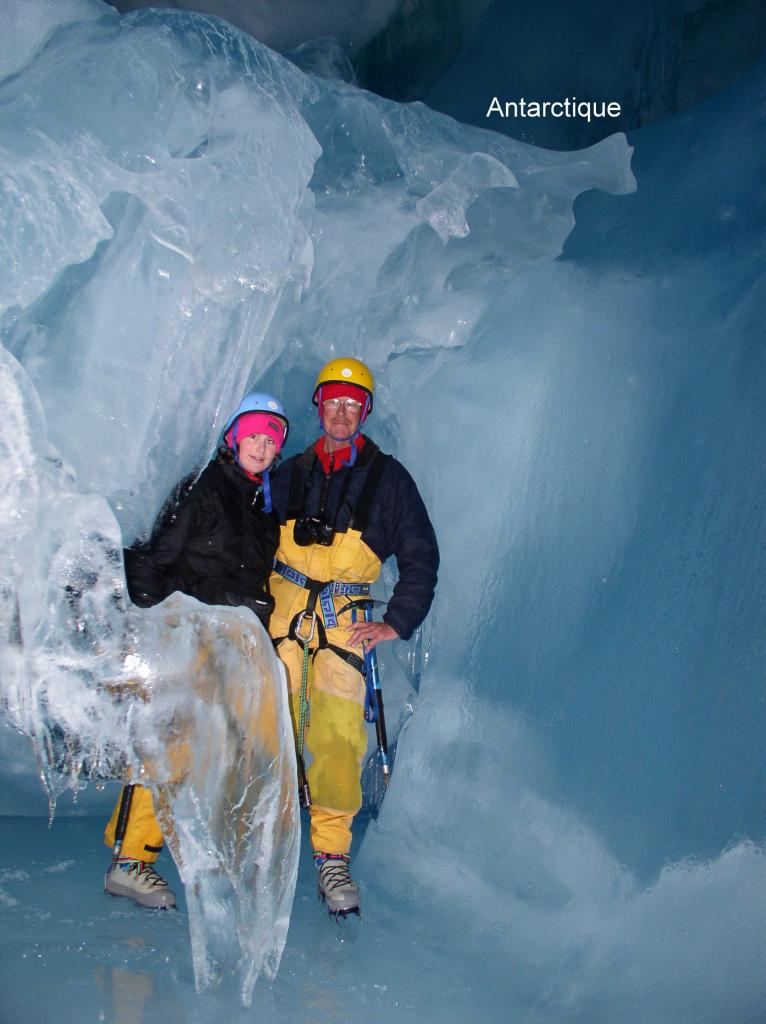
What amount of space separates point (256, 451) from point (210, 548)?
370 millimetres

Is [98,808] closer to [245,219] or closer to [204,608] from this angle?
[204,608]

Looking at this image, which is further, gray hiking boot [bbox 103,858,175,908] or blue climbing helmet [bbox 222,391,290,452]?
blue climbing helmet [bbox 222,391,290,452]

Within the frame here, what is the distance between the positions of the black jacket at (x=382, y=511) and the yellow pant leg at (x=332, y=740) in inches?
10.9

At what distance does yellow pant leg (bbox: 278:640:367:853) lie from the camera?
314 centimetres

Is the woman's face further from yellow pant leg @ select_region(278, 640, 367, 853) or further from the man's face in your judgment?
yellow pant leg @ select_region(278, 640, 367, 853)

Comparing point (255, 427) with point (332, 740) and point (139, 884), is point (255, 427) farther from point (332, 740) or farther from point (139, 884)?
point (139, 884)

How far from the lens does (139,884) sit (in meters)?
3.08

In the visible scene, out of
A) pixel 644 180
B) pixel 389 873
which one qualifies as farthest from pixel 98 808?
pixel 644 180

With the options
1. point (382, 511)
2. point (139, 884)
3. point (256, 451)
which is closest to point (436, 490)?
point (382, 511)

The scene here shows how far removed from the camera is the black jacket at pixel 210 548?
2924 mm

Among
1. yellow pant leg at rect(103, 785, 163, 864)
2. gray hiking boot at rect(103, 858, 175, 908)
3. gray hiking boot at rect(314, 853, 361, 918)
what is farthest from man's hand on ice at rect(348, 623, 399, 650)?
gray hiking boot at rect(103, 858, 175, 908)

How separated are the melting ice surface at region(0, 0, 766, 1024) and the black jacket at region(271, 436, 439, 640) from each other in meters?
0.30

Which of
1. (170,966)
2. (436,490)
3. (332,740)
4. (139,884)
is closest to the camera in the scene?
(170,966)

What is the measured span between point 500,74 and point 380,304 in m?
1.30
